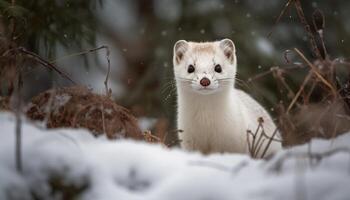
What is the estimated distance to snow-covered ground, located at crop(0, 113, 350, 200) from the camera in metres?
1.82

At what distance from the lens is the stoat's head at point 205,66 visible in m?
3.67

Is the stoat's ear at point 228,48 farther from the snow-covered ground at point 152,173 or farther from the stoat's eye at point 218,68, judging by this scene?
the snow-covered ground at point 152,173

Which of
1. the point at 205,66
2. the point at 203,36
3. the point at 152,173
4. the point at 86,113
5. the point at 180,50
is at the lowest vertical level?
the point at 152,173

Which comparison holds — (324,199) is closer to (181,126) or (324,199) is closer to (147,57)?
(181,126)

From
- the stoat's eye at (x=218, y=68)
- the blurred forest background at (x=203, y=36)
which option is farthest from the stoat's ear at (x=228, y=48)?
the blurred forest background at (x=203, y=36)

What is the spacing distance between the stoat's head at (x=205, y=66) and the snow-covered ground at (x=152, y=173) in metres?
1.56

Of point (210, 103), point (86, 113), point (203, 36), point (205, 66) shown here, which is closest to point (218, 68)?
point (205, 66)

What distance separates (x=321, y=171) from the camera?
190cm

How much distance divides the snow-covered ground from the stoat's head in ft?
5.13

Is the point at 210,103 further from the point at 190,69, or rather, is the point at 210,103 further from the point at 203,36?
the point at 203,36

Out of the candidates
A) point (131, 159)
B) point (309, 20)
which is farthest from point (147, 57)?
point (131, 159)

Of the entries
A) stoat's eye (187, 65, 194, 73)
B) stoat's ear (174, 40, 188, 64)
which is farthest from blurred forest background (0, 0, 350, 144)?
stoat's eye (187, 65, 194, 73)

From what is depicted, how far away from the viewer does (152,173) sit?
1976 millimetres

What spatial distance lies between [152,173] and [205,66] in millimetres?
1902
